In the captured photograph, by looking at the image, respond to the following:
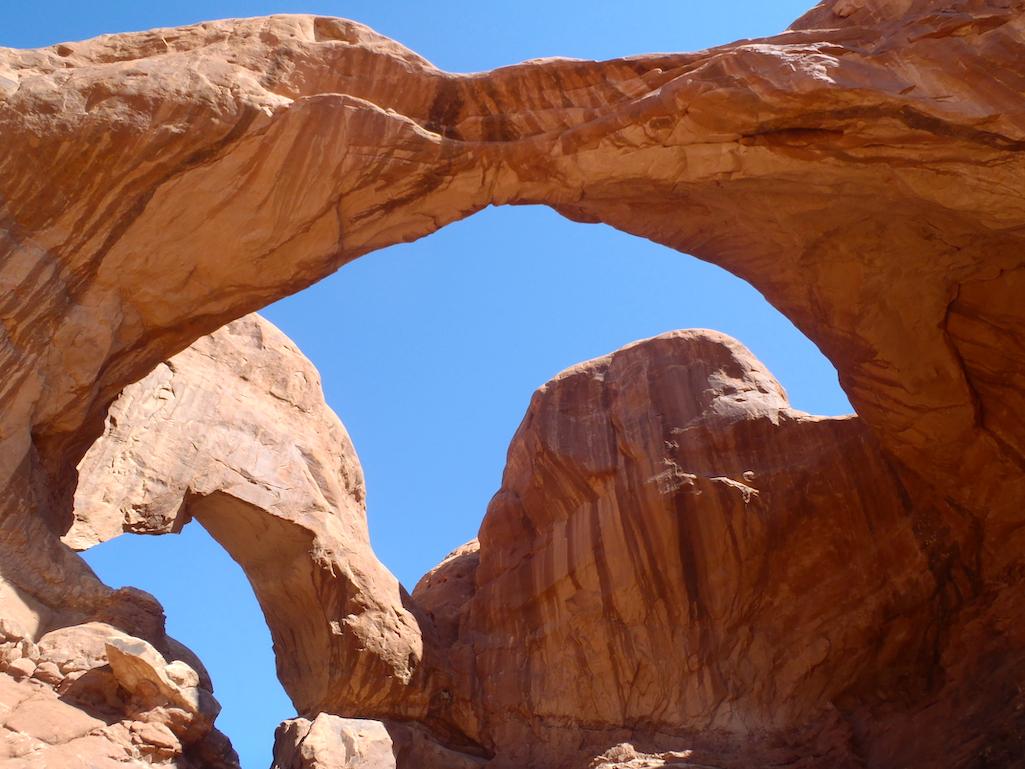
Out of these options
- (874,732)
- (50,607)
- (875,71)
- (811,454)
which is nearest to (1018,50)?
(875,71)

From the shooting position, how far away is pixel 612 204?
1316cm

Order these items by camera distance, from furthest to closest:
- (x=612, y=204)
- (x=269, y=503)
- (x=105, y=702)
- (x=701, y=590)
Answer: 1. (x=701, y=590)
2. (x=269, y=503)
3. (x=612, y=204)
4. (x=105, y=702)

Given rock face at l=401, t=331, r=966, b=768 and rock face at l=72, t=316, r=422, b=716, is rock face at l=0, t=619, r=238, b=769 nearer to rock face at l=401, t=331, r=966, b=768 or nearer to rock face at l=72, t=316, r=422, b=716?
rock face at l=72, t=316, r=422, b=716

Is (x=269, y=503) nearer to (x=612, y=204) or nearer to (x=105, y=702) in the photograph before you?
(x=105, y=702)

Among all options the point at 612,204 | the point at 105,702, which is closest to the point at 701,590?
the point at 612,204

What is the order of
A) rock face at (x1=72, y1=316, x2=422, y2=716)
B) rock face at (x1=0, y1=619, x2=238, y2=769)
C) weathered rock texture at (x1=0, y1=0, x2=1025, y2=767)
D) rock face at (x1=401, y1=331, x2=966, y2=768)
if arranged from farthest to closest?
rock face at (x1=401, y1=331, x2=966, y2=768) → rock face at (x1=72, y1=316, x2=422, y2=716) → weathered rock texture at (x1=0, y1=0, x2=1025, y2=767) → rock face at (x1=0, y1=619, x2=238, y2=769)

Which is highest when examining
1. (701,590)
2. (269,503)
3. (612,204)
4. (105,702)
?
(612,204)

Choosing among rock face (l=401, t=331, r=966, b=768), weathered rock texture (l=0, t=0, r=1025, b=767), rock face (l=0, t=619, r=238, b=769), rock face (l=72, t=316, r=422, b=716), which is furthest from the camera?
rock face (l=401, t=331, r=966, b=768)

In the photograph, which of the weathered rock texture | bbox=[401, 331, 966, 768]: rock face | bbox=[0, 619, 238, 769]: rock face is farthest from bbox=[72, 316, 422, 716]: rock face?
bbox=[0, 619, 238, 769]: rock face

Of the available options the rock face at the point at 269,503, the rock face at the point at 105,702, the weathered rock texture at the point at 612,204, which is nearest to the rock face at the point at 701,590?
the weathered rock texture at the point at 612,204

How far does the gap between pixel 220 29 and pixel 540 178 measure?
4.16 metres

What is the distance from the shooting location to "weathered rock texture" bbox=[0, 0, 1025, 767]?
10.8 m

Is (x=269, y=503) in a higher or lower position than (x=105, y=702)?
higher

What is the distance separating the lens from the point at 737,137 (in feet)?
38.2
